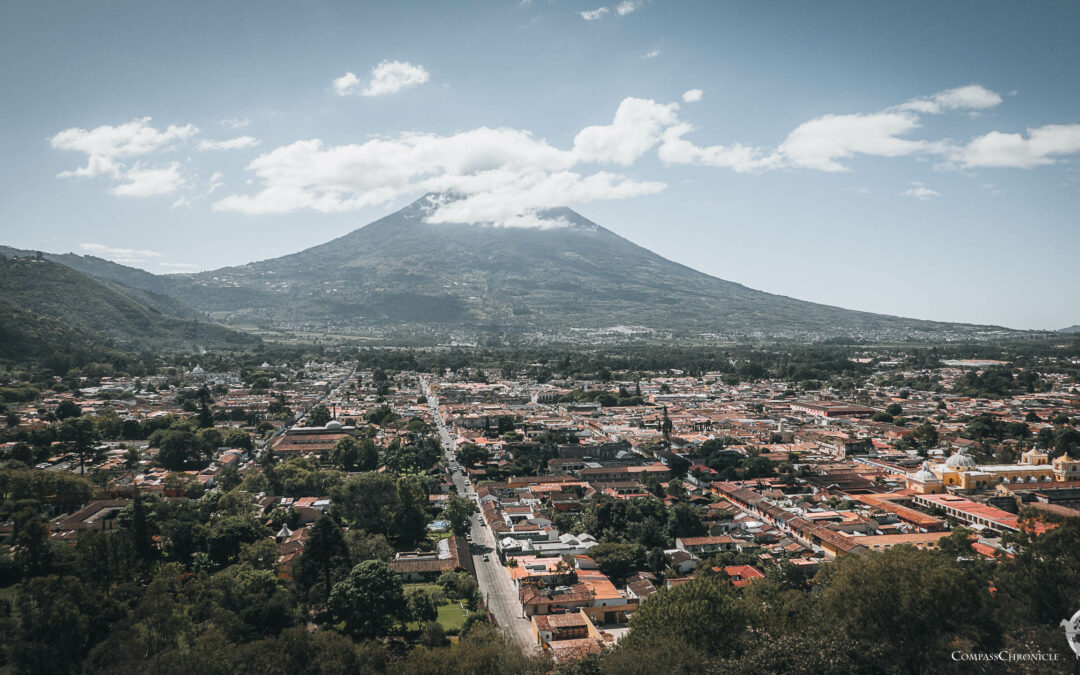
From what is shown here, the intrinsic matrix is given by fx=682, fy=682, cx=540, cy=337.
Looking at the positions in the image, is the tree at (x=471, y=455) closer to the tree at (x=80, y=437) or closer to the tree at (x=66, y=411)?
the tree at (x=80, y=437)

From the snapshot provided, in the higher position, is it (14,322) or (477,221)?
(477,221)

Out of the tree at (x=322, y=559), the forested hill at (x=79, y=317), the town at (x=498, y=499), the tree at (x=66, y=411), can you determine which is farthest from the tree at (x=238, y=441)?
the forested hill at (x=79, y=317)

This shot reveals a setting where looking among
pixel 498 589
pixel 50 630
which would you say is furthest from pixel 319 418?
pixel 50 630

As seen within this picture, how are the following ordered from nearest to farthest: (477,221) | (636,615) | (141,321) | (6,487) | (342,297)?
(636,615)
(6,487)
(141,321)
(342,297)
(477,221)

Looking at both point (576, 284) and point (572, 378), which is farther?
point (576, 284)

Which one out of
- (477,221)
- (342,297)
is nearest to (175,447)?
(342,297)

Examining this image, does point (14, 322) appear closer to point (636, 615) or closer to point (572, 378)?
point (572, 378)

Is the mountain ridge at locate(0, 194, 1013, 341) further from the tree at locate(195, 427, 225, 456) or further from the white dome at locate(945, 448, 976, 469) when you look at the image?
the white dome at locate(945, 448, 976, 469)
